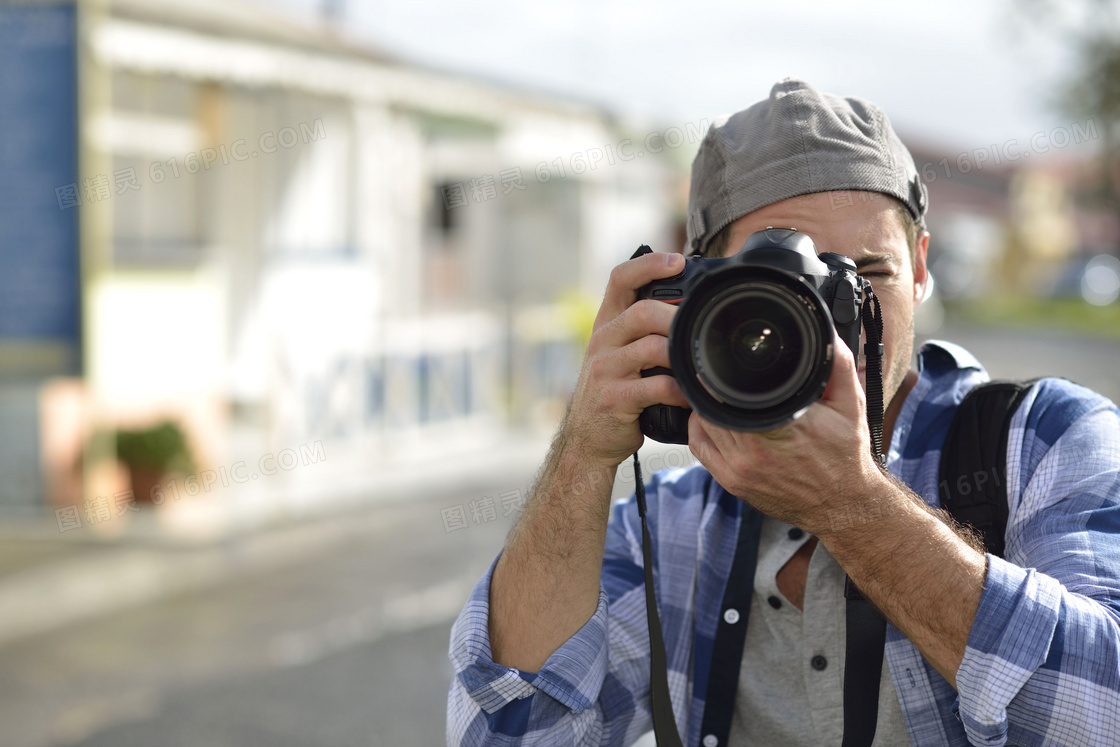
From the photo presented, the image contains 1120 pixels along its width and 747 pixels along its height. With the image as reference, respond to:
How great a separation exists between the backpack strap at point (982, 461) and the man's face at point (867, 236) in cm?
11

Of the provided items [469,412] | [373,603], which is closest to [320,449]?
[469,412]

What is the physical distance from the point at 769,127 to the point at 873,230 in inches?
8.6

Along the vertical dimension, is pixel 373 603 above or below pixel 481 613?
below

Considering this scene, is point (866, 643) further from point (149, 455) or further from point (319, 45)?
point (319, 45)

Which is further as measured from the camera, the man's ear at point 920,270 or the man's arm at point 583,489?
the man's ear at point 920,270

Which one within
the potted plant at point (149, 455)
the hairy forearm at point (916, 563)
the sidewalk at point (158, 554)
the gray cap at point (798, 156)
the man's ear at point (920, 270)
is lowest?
the sidewalk at point (158, 554)

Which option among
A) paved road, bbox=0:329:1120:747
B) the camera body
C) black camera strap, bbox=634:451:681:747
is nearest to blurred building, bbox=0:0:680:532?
paved road, bbox=0:329:1120:747

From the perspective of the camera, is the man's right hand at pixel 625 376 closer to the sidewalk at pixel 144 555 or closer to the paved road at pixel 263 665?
the paved road at pixel 263 665

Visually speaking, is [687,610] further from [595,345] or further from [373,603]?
[373,603]

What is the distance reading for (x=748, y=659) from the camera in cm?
179

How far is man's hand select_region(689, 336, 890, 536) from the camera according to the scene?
57.0 inches

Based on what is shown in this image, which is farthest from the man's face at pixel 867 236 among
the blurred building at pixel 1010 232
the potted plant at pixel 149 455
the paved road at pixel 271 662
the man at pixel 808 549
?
the blurred building at pixel 1010 232

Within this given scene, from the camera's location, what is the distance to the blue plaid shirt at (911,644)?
4.82 feet

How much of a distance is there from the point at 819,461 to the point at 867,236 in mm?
470
